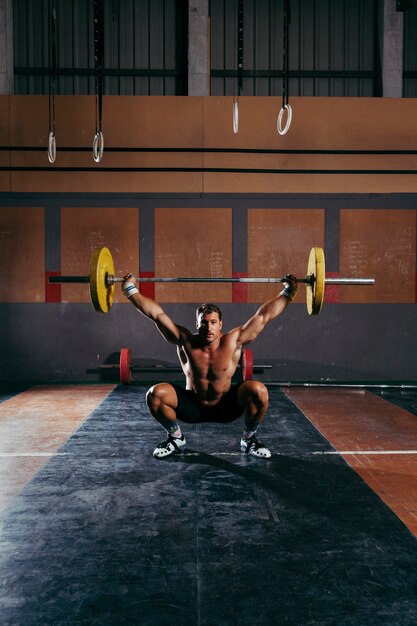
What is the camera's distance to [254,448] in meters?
3.04

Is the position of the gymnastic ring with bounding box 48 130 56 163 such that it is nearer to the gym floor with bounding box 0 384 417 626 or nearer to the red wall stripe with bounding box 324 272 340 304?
the gym floor with bounding box 0 384 417 626

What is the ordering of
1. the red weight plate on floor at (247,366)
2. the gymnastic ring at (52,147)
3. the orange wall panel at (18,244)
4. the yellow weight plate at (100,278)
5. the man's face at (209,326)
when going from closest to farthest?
the man's face at (209,326), the yellow weight plate at (100,278), the gymnastic ring at (52,147), the red weight plate on floor at (247,366), the orange wall panel at (18,244)

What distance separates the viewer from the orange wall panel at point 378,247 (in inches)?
229

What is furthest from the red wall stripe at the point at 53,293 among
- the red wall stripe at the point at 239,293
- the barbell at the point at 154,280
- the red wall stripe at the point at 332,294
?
the red wall stripe at the point at 332,294

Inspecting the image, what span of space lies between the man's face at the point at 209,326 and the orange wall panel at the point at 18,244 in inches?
137

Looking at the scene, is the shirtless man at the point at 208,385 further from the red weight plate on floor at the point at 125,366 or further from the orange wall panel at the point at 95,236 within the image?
the orange wall panel at the point at 95,236

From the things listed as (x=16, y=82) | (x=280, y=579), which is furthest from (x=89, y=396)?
(x=16, y=82)

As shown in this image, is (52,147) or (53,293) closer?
(52,147)

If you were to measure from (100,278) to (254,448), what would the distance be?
4.75 ft

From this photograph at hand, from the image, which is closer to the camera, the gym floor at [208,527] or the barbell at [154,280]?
the gym floor at [208,527]

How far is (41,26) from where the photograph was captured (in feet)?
19.8

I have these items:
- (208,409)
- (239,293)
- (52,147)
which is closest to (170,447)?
(208,409)

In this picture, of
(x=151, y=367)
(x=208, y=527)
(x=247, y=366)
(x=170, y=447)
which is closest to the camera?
(x=208, y=527)

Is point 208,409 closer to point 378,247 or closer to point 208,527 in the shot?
point 208,527
